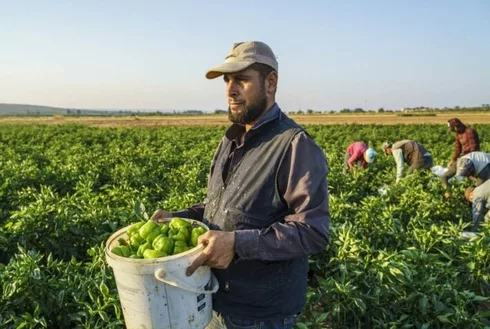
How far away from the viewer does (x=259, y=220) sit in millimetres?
2109

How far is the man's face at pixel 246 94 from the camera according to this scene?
7.00ft

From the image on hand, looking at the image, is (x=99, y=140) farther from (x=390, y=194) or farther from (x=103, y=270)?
(x=103, y=270)

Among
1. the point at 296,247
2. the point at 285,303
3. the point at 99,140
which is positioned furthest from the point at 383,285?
the point at 99,140

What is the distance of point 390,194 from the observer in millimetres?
6805

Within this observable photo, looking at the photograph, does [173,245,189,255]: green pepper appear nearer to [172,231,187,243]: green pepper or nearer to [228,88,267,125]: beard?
[172,231,187,243]: green pepper

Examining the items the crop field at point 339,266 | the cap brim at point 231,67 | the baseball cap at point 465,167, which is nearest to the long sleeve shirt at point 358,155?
the crop field at point 339,266

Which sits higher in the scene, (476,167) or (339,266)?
(476,167)

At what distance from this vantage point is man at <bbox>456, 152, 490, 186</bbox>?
696 cm

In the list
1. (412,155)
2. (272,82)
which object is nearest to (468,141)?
(412,155)

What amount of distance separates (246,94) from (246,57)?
0.20 m

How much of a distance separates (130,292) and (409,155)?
8.43 m

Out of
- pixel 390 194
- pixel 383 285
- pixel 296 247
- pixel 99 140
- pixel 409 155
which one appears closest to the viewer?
pixel 296 247

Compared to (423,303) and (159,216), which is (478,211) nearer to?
(423,303)

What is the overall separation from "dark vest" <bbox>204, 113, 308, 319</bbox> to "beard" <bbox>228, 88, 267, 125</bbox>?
0.25ft
